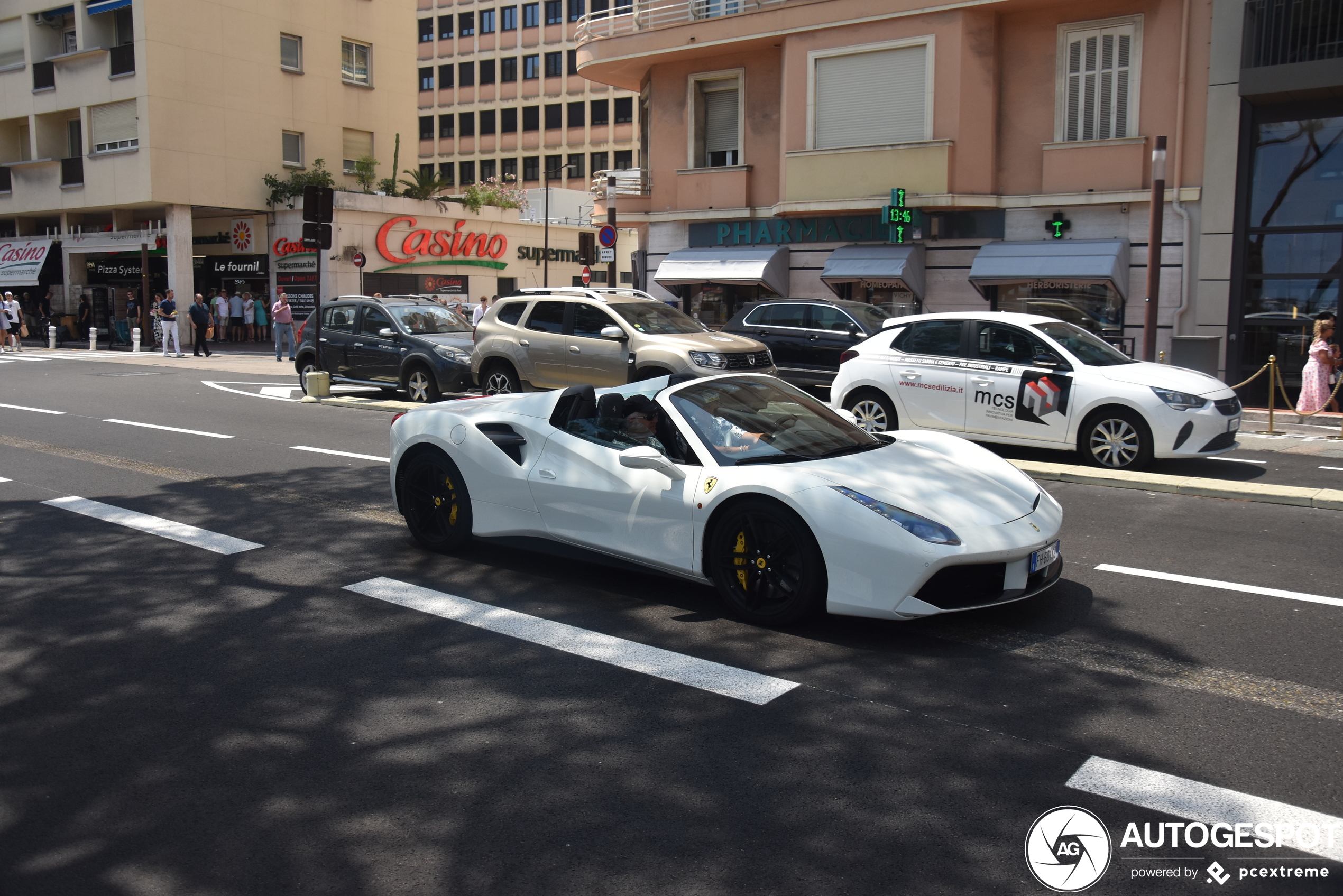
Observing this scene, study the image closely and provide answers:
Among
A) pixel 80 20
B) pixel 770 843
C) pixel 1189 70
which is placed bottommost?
pixel 770 843

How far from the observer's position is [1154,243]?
52.5 feet

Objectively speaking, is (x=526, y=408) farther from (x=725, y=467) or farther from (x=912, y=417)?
(x=912, y=417)

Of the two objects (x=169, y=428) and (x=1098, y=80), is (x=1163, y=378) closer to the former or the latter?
(x=169, y=428)

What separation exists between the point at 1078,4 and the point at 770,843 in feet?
66.8

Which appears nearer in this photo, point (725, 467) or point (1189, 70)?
point (725, 467)

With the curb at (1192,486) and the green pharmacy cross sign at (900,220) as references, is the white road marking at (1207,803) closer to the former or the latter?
the curb at (1192,486)

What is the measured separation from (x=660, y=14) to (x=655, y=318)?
1275cm

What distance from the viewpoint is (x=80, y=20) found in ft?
121

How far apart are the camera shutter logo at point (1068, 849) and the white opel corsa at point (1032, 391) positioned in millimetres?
7390

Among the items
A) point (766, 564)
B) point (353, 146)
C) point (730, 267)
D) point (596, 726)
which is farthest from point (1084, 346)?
point (353, 146)

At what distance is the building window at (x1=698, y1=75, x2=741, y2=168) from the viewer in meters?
24.5

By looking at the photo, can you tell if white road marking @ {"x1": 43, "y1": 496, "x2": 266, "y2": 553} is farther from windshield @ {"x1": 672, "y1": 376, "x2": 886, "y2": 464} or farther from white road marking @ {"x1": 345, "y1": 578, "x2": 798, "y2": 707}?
windshield @ {"x1": 672, "y1": 376, "x2": 886, "y2": 464}

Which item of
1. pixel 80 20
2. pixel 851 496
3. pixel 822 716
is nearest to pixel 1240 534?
pixel 851 496

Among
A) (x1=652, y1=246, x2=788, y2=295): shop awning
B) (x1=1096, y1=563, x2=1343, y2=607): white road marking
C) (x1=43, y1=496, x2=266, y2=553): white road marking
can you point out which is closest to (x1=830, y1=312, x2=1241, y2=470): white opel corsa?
(x1=1096, y1=563, x2=1343, y2=607): white road marking
